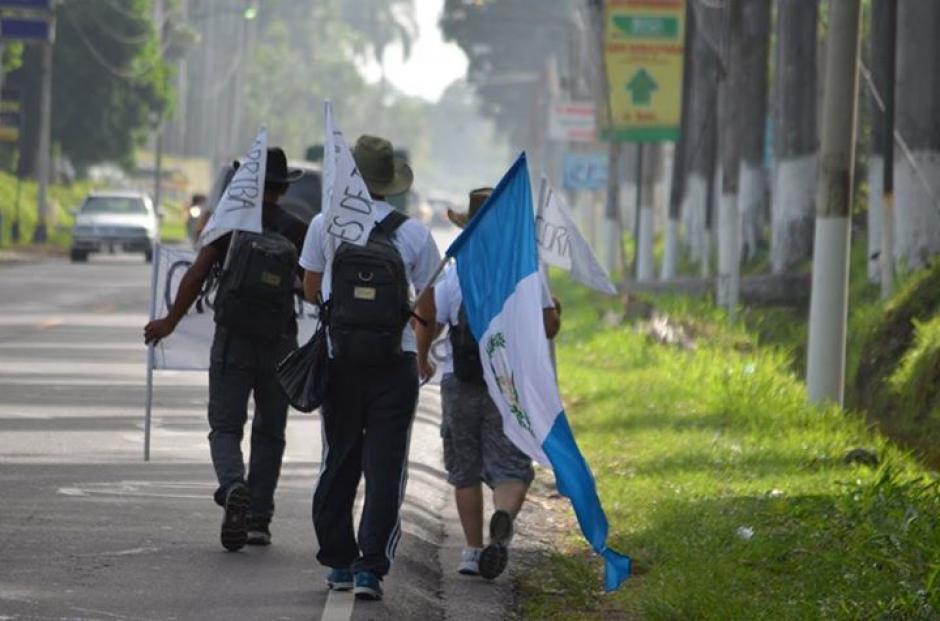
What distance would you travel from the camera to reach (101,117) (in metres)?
76.2

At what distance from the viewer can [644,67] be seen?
39.3 m

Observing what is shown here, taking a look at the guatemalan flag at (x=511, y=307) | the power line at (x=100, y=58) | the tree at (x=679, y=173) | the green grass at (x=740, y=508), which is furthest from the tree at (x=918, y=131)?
the power line at (x=100, y=58)

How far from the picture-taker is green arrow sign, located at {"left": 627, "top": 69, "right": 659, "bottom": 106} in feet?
128

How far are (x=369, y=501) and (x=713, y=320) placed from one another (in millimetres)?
19294

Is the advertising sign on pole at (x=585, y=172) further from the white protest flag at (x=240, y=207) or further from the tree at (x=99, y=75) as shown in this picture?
the white protest flag at (x=240, y=207)

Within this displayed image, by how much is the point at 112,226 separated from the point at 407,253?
44.5 meters

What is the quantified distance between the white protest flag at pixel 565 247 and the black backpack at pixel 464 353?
1.71 meters

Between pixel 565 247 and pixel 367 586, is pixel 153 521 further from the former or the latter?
pixel 565 247

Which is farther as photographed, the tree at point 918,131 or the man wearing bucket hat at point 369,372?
the tree at point 918,131

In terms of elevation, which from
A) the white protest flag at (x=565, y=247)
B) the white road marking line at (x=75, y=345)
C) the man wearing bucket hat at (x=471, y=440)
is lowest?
the white road marking line at (x=75, y=345)

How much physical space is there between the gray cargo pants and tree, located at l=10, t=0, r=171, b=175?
6364cm

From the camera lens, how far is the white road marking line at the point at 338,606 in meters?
10.0

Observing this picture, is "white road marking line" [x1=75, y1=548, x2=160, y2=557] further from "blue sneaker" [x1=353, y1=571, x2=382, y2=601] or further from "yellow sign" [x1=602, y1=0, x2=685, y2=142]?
"yellow sign" [x1=602, y1=0, x2=685, y2=142]

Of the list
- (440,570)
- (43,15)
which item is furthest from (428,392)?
(43,15)
